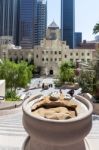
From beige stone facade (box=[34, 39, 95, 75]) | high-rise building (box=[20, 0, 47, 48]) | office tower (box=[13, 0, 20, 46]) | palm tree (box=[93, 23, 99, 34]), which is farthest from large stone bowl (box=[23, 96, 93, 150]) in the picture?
office tower (box=[13, 0, 20, 46])

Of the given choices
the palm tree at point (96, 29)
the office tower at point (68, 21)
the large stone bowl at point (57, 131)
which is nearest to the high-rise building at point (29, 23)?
the office tower at point (68, 21)

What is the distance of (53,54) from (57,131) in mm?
79283

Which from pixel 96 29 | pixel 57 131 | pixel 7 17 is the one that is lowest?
pixel 57 131

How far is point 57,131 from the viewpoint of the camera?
704cm

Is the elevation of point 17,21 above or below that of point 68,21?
above

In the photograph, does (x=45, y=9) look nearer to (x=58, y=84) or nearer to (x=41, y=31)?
(x=41, y=31)

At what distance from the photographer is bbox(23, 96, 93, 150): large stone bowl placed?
7040 mm

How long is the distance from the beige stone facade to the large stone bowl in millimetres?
77928

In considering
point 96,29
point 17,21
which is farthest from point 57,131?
point 17,21

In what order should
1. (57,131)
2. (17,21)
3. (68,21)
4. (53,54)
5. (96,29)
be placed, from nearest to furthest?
(57,131) → (96,29) → (53,54) → (68,21) → (17,21)

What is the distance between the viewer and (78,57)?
87250mm

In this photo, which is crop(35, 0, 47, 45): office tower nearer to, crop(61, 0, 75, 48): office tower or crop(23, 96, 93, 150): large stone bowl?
crop(61, 0, 75, 48): office tower

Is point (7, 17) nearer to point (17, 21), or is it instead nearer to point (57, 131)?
point (17, 21)

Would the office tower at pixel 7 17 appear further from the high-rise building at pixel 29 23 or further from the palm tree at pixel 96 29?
the palm tree at pixel 96 29
